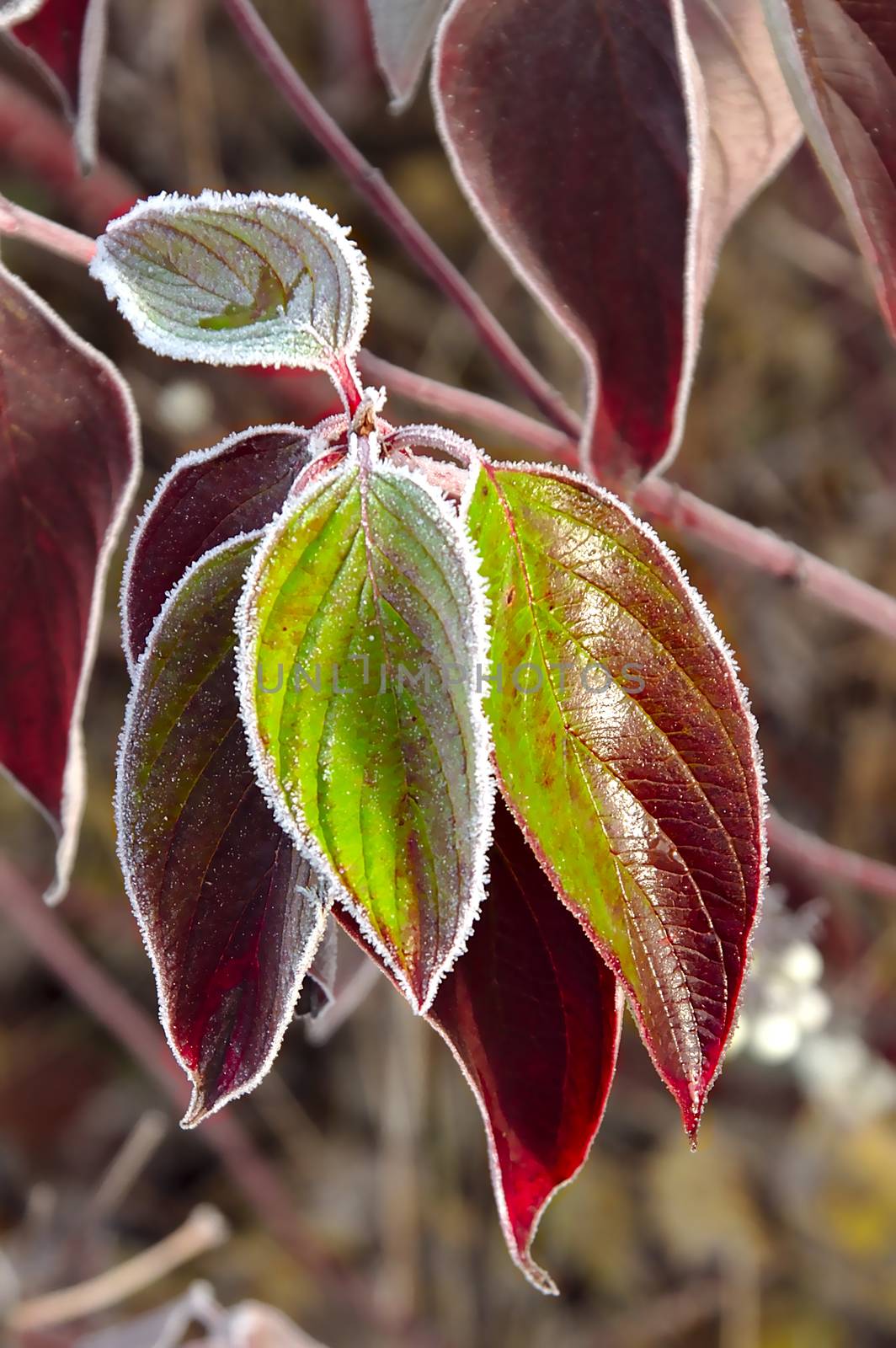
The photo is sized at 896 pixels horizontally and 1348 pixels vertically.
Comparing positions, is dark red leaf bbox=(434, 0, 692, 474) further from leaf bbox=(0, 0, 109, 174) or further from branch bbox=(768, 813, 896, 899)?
branch bbox=(768, 813, 896, 899)

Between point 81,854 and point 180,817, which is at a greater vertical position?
point 180,817

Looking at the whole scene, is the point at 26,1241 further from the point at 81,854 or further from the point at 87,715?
the point at 87,715

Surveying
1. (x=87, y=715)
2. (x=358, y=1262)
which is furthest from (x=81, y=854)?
(x=358, y=1262)

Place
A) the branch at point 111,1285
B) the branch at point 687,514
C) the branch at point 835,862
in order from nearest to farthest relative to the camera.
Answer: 1. the branch at point 687,514
2. the branch at point 835,862
3. the branch at point 111,1285

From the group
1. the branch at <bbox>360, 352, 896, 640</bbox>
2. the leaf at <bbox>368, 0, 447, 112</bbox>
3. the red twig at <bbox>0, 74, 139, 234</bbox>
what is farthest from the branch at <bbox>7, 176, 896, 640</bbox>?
the red twig at <bbox>0, 74, 139, 234</bbox>

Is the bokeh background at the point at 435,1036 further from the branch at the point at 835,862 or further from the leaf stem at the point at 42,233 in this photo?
the leaf stem at the point at 42,233

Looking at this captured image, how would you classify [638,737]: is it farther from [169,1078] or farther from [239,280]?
[169,1078]

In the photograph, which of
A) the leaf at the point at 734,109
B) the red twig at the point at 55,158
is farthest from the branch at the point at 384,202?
the red twig at the point at 55,158
